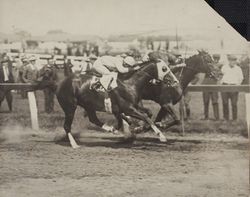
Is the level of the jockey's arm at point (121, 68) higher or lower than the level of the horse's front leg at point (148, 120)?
higher

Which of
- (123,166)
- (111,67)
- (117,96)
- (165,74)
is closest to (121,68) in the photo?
(111,67)

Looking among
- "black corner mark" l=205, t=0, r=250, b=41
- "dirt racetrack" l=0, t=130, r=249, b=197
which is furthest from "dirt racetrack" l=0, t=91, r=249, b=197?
"black corner mark" l=205, t=0, r=250, b=41

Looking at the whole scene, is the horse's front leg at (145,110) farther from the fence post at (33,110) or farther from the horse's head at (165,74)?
the fence post at (33,110)

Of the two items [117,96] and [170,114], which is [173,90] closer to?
[170,114]

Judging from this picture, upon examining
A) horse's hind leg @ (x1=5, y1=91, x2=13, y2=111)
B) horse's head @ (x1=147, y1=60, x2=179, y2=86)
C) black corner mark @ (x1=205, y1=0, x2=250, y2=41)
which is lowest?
horse's hind leg @ (x1=5, y1=91, x2=13, y2=111)

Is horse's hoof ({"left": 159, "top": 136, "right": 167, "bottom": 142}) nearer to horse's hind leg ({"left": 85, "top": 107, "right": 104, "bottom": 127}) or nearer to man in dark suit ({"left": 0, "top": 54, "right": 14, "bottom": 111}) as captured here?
horse's hind leg ({"left": 85, "top": 107, "right": 104, "bottom": 127})

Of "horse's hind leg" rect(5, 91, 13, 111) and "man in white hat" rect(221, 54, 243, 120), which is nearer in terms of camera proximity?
"man in white hat" rect(221, 54, 243, 120)

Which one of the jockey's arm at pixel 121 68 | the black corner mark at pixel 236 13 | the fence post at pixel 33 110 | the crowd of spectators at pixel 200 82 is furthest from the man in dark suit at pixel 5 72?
the black corner mark at pixel 236 13
